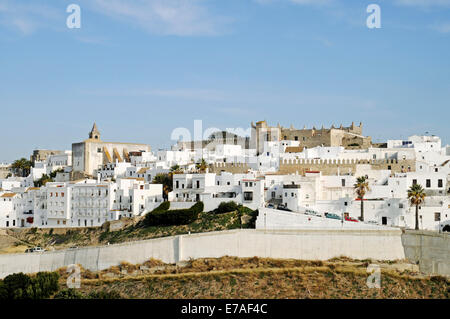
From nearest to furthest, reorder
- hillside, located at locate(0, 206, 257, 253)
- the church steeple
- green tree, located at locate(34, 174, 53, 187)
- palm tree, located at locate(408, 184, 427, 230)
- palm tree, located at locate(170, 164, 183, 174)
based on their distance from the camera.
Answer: palm tree, located at locate(408, 184, 427, 230) < hillside, located at locate(0, 206, 257, 253) < palm tree, located at locate(170, 164, 183, 174) < green tree, located at locate(34, 174, 53, 187) < the church steeple

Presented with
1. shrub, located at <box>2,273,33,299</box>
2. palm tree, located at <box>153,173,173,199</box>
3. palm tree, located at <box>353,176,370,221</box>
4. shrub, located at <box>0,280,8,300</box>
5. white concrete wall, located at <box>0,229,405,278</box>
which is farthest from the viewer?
palm tree, located at <box>153,173,173,199</box>

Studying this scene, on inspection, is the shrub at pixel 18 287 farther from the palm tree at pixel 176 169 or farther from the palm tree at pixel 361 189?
the palm tree at pixel 361 189

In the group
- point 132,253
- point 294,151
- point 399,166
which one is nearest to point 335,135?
point 294,151

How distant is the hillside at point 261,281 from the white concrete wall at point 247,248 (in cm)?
67

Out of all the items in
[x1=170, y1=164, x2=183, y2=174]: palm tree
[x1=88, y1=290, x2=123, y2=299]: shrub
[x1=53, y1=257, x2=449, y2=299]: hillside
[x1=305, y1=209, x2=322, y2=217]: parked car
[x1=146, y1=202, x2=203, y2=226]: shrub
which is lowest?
[x1=88, y1=290, x2=123, y2=299]: shrub

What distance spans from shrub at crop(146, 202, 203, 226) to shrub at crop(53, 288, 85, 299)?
11.3 m

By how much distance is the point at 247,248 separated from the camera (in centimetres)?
3872

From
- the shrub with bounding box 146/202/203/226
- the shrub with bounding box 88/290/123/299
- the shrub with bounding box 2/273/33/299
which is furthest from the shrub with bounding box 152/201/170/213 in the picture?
the shrub with bounding box 2/273/33/299

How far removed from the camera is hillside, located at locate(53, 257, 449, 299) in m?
34.3

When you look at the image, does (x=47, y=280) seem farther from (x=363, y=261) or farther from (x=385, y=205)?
(x=385, y=205)

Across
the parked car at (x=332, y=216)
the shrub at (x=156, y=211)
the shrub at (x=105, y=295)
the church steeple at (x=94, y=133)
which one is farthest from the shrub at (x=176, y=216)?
the church steeple at (x=94, y=133)

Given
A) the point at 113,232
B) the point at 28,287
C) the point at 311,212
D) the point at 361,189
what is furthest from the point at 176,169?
the point at 28,287

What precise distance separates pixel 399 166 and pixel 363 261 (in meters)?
17.1

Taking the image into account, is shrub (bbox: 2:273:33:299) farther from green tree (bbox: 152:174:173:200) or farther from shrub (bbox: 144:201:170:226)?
green tree (bbox: 152:174:173:200)
